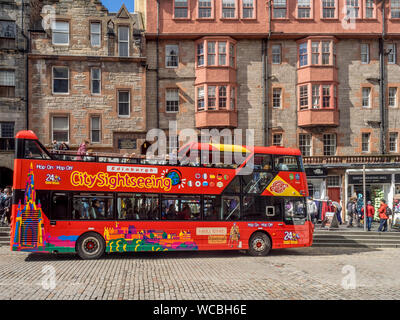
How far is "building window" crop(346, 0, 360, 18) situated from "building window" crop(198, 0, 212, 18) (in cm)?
957

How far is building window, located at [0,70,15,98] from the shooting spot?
27453mm

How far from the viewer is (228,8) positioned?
30.0 m

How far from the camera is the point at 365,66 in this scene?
30.7m

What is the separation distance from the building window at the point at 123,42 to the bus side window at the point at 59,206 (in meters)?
15.9

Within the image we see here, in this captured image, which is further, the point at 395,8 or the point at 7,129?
the point at 395,8

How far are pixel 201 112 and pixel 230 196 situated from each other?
13057mm

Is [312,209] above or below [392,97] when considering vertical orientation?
below

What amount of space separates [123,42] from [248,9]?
8878mm

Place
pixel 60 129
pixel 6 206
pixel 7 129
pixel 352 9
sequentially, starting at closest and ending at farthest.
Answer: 1. pixel 6 206
2. pixel 7 129
3. pixel 60 129
4. pixel 352 9

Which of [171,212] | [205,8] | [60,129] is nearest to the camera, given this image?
[171,212]


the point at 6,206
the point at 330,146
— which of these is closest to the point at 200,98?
the point at 330,146

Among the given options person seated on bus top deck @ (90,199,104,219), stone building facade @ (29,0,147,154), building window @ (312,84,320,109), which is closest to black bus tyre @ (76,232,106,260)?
person seated on bus top deck @ (90,199,104,219)

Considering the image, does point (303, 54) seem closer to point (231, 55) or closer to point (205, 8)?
point (231, 55)

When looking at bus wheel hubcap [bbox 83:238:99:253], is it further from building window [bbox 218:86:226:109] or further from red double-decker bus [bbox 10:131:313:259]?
building window [bbox 218:86:226:109]
